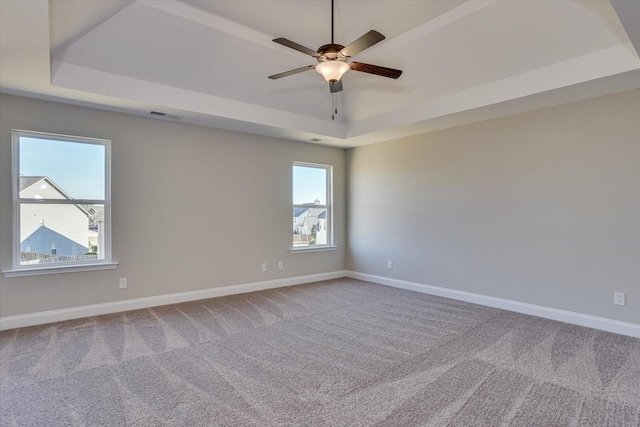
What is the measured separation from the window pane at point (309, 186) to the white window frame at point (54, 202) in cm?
279

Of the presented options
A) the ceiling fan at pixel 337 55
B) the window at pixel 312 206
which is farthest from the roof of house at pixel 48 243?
the ceiling fan at pixel 337 55

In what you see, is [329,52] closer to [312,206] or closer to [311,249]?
[312,206]

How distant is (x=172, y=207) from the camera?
4680 millimetres

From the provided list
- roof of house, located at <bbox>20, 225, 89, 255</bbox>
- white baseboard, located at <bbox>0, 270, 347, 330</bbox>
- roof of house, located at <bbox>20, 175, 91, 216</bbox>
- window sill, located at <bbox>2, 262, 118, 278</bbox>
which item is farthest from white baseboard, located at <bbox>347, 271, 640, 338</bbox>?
roof of house, located at <bbox>20, 175, 91, 216</bbox>

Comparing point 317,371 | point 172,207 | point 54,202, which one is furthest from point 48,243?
point 317,371

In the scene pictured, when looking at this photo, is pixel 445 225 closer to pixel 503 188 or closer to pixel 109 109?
pixel 503 188

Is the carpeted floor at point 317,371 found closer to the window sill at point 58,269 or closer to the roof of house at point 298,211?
the window sill at point 58,269

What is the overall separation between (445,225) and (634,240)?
2070mm

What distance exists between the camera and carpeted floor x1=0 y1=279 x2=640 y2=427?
2.13m

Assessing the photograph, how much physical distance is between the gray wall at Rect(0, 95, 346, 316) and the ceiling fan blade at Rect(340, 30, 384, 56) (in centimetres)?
295

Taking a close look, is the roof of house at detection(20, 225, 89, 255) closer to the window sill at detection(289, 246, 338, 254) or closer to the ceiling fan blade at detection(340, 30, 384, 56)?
the window sill at detection(289, 246, 338, 254)

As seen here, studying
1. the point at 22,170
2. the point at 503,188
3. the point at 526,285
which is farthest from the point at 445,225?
the point at 22,170

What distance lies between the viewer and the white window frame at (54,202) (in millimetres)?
3686

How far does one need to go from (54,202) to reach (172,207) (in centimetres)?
128
